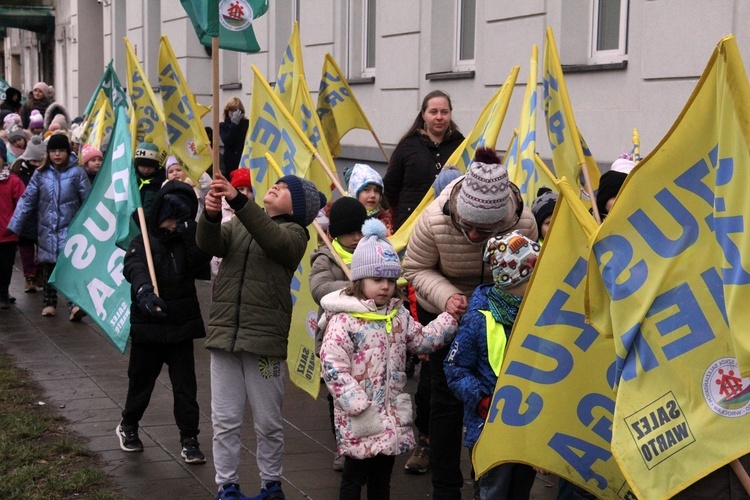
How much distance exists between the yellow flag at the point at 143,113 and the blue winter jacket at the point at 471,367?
6695mm

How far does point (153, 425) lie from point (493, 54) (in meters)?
5.22

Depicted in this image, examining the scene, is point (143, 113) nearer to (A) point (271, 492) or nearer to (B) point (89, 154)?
(B) point (89, 154)

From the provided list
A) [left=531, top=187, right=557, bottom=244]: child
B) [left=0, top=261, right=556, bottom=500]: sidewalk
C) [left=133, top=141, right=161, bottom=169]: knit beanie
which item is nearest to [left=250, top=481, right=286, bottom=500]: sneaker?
[left=0, top=261, right=556, bottom=500]: sidewalk

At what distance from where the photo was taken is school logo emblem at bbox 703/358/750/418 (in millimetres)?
3449

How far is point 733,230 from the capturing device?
335 cm

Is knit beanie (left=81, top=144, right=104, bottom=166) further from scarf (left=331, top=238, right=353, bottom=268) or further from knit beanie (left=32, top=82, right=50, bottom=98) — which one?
knit beanie (left=32, top=82, right=50, bottom=98)

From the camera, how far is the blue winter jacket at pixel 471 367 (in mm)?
4832

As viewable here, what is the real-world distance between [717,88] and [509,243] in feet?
5.14

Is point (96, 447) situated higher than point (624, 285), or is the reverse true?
point (624, 285)

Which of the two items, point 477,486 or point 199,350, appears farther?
point 199,350

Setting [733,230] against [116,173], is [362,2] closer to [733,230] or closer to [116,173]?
[116,173]

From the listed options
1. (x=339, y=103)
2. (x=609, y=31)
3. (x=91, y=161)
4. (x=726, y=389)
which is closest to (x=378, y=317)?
(x=726, y=389)

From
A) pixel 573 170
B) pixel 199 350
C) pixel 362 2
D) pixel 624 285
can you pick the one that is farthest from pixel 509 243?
pixel 362 2

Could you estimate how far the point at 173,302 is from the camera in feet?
21.8
